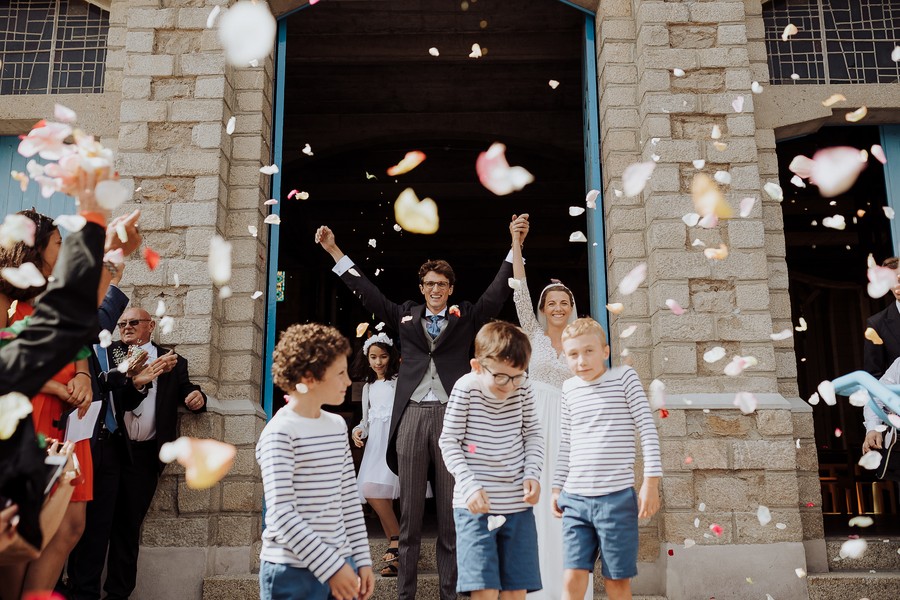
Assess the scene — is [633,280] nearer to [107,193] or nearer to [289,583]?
[289,583]

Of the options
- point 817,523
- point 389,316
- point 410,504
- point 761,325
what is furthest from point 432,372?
point 817,523

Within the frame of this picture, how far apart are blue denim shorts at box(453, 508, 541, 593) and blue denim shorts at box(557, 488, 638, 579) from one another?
292mm

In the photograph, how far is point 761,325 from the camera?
5395mm

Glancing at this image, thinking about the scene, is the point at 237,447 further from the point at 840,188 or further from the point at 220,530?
the point at 840,188

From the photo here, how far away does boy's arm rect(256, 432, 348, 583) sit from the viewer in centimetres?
268

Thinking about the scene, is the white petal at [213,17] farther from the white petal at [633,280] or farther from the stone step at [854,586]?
the stone step at [854,586]

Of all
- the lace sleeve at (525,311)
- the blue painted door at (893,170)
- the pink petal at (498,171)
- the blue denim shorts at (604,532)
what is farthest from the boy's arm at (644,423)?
the pink petal at (498,171)

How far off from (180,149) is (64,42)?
1.58 m

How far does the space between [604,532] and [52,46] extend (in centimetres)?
546

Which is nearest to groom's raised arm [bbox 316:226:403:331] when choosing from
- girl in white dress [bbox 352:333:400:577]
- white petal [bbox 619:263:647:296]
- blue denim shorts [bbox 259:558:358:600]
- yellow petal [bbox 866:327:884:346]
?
girl in white dress [bbox 352:333:400:577]

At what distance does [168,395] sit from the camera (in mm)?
5043

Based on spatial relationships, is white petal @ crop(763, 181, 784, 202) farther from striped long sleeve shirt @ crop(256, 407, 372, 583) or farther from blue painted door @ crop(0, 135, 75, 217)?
blue painted door @ crop(0, 135, 75, 217)

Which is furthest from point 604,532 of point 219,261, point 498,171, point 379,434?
point 498,171

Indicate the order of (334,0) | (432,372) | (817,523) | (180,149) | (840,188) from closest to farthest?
1. (432,372)
2. (817,523)
3. (180,149)
4. (334,0)
5. (840,188)
